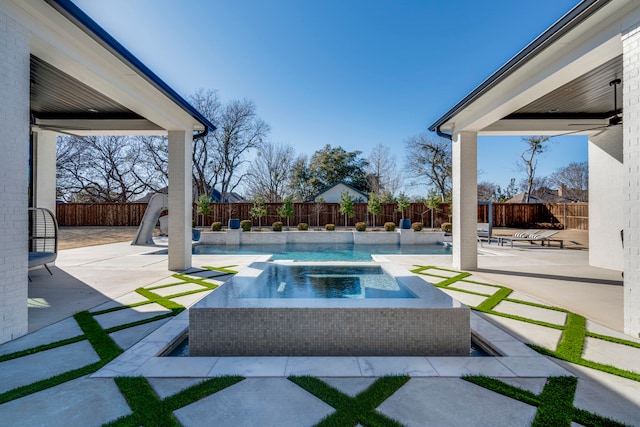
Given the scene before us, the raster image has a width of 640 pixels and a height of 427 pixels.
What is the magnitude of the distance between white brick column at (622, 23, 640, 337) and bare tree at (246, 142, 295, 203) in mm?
25262

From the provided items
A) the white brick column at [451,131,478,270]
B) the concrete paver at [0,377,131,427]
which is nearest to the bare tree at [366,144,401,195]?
the white brick column at [451,131,478,270]

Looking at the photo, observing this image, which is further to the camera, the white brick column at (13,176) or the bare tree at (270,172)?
the bare tree at (270,172)

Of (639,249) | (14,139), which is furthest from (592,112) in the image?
(14,139)

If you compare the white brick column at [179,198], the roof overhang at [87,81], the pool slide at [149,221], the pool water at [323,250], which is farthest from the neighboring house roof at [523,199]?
the roof overhang at [87,81]

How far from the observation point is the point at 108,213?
826 inches

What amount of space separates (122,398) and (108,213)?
2299cm

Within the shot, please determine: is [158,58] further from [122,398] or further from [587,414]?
[587,414]

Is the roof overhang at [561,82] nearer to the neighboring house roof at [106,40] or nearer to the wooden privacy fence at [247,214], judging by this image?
the neighboring house roof at [106,40]

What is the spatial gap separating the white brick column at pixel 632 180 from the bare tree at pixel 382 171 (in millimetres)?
26129

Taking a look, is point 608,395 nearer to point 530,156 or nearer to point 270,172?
point 270,172

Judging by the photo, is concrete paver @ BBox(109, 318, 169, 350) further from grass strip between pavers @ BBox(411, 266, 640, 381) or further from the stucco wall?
the stucco wall

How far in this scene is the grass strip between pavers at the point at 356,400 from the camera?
1.91 meters

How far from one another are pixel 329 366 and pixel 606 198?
27.3ft

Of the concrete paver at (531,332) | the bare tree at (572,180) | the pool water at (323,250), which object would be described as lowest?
the pool water at (323,250)
